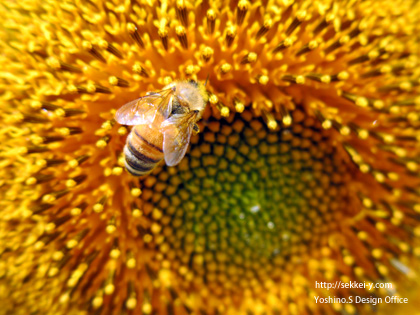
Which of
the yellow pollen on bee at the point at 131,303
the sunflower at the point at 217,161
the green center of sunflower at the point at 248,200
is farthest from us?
the green center of sunflower at the point at 248,200

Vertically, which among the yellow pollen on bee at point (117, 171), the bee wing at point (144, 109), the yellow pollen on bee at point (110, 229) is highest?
the bee wing at point (144, 109)

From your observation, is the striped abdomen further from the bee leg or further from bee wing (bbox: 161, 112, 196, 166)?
the bee leg

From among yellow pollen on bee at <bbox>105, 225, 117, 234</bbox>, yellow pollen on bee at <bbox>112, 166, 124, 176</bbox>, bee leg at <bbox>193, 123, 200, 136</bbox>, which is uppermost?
yellow pollen on bee at <bbox>112, 166, 124, 176</bbox>

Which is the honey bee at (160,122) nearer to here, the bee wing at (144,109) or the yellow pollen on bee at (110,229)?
the bee wing at (144,109)

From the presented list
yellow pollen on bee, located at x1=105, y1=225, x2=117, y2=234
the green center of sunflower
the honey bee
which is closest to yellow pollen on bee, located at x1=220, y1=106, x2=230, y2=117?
the honey bee

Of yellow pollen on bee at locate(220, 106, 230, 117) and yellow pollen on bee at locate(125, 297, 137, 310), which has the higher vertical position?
yellow pollen on bee at locate(220, 106, 230, 117)

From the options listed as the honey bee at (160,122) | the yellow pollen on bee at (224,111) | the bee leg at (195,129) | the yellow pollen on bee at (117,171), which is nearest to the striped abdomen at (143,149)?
the honey bee at (160,122)

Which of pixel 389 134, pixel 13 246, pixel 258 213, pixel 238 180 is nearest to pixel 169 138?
pixel 238 180
